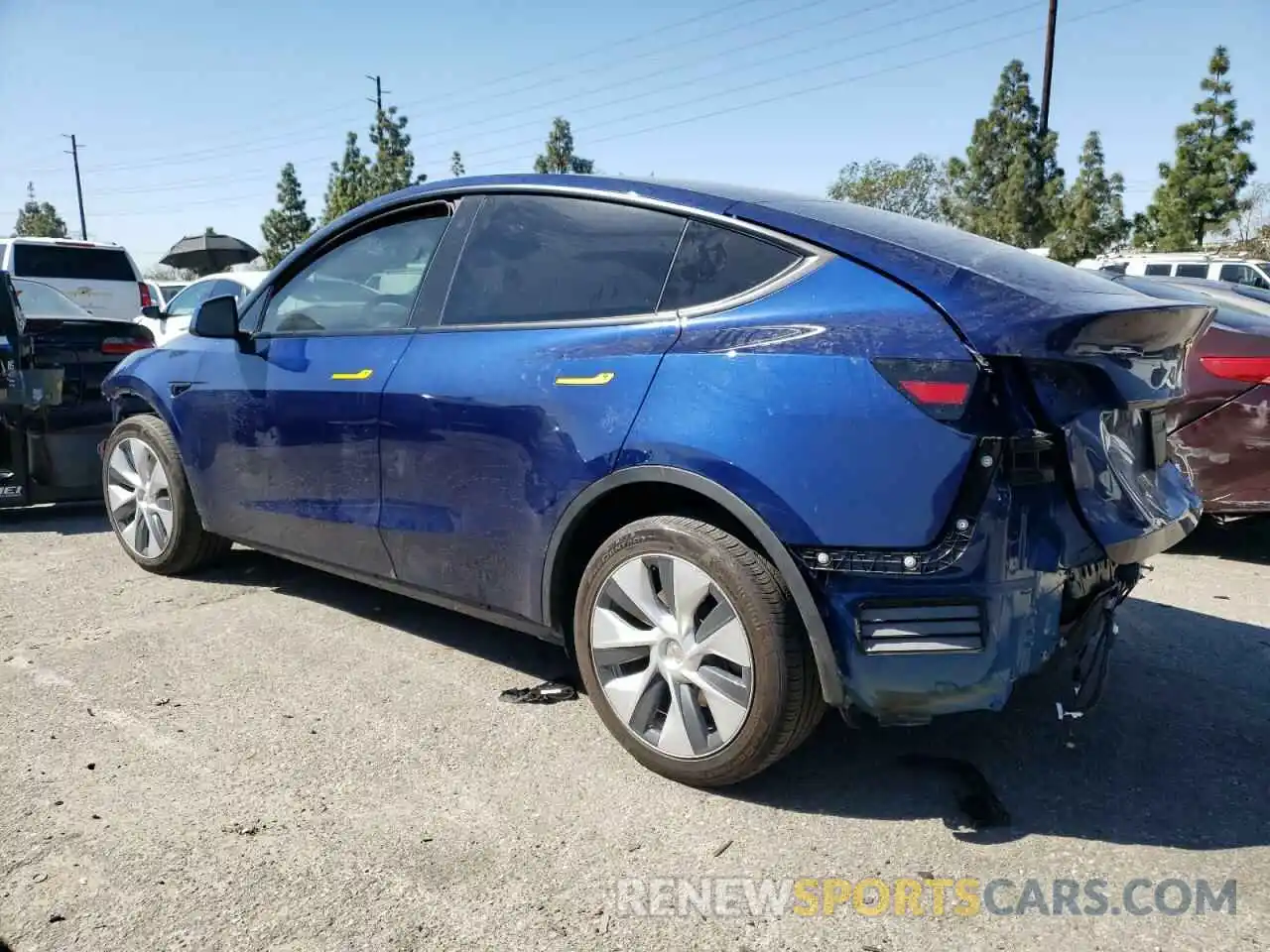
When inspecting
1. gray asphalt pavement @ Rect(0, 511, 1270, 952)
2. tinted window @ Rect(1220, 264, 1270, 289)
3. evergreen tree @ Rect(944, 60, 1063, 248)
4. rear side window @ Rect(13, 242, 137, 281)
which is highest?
evergreen tree @ Rect(944, 60, 1063, 248)

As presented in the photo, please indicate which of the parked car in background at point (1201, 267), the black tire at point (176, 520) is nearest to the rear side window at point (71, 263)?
the black tire at point (176, 520)

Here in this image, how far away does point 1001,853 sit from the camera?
2480 mm

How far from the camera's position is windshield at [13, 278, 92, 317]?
705 cm

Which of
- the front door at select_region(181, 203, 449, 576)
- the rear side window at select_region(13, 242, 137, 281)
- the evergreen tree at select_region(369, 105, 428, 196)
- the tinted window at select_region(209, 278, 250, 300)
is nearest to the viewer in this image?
the front door at select_region(181, 203, 449, 576)

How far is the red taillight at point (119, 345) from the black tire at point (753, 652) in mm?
5449

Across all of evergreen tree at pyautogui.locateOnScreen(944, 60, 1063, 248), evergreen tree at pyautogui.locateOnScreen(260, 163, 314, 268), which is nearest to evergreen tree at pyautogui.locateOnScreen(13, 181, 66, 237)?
evergreen tree at pyautogui.locateOnScreen(260, 163, 314, 268)

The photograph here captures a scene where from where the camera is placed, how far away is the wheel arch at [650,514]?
2494 millimetres

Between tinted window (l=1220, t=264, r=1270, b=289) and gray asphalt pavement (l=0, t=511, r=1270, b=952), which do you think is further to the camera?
tinted window (l=1220, t=264, r=1270, b=289)

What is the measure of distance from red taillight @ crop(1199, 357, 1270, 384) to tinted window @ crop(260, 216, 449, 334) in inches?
152

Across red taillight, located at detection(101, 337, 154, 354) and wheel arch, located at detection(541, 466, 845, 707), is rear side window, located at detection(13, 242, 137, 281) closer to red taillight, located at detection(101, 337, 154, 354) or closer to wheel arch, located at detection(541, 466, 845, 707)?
red taillight, located at detection(101, 337, 154, 354)

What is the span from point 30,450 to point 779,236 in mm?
5192

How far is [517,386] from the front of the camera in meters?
3.08

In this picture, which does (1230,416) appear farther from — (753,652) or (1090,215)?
(1090,215)

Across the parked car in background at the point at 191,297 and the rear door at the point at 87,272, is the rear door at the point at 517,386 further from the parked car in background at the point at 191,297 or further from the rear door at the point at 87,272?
the rear door at the point at 87,272
